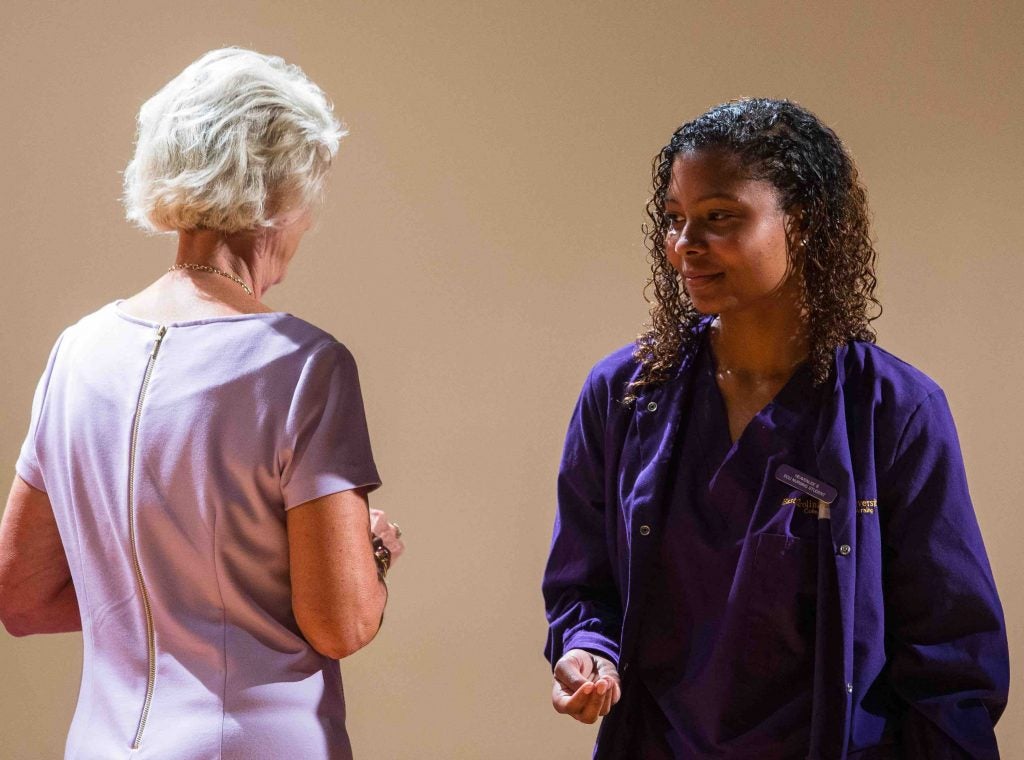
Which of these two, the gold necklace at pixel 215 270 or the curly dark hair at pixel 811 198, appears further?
the curly dark hair at pixel 811 198

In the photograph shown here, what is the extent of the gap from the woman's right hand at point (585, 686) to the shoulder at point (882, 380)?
496 mm

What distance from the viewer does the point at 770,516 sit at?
147 centimetres

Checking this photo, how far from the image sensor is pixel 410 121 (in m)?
3.14

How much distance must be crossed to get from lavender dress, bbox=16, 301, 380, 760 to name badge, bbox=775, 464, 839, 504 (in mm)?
546

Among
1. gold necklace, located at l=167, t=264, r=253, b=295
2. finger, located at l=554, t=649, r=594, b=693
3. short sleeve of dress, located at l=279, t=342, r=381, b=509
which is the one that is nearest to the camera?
short sleeve of dress, located at l=279, t=342, r=381, b=509

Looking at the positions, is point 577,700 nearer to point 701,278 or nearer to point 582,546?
point 582,546

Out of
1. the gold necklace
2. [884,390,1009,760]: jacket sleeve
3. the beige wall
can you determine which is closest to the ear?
[884,390,1009,760]: jacket sleeve

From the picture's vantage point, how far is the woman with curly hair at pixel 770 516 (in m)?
1.43

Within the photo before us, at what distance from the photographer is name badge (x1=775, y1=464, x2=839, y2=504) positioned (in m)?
1.44

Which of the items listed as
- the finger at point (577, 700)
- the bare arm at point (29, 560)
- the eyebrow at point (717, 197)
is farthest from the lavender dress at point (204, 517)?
the eyebrow at point (717, 197)

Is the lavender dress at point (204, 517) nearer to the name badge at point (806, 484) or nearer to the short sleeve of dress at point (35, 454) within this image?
the short sleeve of dress at point (35, 454)

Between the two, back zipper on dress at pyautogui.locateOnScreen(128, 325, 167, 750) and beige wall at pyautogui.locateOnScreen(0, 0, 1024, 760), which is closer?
back zipper on dress at pyautogui.locateOnScreen(128, 325, 167, 750)

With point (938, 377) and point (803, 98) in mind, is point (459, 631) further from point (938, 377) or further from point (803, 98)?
point (803, 98)

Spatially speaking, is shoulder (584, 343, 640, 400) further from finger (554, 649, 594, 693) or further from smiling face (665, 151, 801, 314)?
finger (554, 649, 594, 693)
